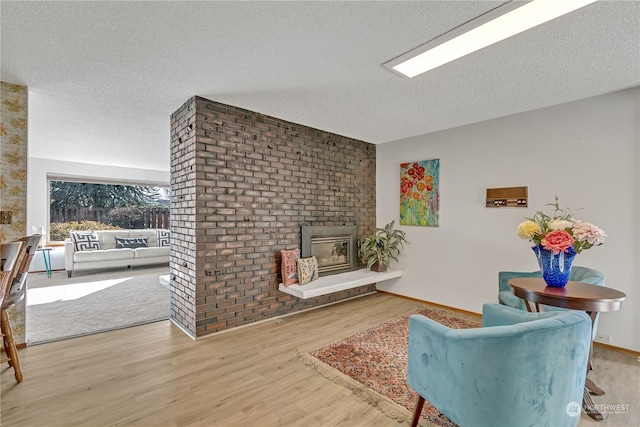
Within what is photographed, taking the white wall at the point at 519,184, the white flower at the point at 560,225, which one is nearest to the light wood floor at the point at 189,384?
the white wall at the point at 519,184

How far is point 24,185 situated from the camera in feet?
8.87

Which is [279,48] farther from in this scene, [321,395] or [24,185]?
[24,185]

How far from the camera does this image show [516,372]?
125cm

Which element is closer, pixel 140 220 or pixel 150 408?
pixel 150 408

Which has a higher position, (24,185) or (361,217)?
(24,185)

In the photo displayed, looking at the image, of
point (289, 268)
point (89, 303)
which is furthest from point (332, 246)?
point (89, 303)

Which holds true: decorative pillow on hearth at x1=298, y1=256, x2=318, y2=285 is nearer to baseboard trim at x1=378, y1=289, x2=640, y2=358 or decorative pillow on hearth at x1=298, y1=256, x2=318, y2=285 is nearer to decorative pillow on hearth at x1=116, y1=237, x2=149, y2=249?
baseboard trim at x1=378, y1=289, x2=640, y2=358

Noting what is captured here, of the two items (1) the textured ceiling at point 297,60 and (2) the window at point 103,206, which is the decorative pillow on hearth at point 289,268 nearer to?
(1) the textured ceiling at point 297,60

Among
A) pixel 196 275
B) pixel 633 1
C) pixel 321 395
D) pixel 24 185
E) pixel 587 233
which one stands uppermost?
pixel 633 1

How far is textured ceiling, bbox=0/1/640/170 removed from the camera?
1.73m

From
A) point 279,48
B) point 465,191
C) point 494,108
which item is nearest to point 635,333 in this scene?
point 465,191

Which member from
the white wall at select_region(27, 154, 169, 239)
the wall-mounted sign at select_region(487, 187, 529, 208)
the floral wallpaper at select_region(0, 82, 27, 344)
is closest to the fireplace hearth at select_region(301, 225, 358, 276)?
the wall-mounted sign at select_region(487, 187, 529, 208)

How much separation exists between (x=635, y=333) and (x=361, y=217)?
10.5 ft

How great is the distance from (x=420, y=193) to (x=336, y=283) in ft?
6.10
